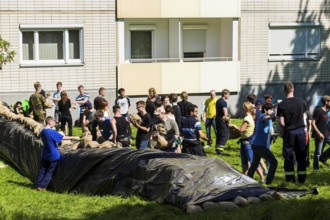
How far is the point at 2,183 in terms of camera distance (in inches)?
751

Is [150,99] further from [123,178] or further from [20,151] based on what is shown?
[123,178]

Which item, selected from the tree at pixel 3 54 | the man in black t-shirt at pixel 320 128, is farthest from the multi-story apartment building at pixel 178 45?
the man in black t-shirt at pixel 320 128

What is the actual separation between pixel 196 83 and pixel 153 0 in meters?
3.49

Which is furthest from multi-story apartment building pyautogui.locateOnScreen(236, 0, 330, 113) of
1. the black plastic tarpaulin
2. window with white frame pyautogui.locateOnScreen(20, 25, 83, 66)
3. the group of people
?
the black plastic tarpaulin

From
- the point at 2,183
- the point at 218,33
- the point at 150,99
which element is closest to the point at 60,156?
the point at 2,183

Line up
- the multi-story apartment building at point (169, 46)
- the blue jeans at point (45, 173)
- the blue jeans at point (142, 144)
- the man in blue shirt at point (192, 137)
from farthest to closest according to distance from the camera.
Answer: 1. the multi-story apartment building at point (169, 46)
2. the blue jeans at point (142, 144)
3. the man in blue shirt at point (192, 137)
4. the blue jeans at point (45, 173)

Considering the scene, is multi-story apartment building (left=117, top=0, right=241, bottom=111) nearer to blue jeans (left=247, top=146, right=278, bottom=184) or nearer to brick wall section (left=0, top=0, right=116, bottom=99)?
brick wall section (left=0, top=0, right=116, bottom=99)

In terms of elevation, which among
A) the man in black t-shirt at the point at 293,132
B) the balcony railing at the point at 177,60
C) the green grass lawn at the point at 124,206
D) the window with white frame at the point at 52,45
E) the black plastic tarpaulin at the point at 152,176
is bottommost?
the green grass lawn at the point at 124,206

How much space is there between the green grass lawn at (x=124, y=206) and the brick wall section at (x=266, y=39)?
571 inches

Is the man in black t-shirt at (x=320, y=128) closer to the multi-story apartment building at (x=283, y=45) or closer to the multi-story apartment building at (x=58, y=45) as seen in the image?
the multi-story apartment building at (x=58, y=45)

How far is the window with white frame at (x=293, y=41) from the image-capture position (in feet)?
111

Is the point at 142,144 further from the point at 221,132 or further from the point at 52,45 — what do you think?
the point at 52,45

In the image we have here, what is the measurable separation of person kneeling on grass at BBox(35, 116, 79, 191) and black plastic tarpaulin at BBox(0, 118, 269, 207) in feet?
0.51

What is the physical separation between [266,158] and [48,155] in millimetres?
4401
